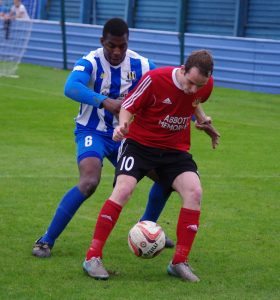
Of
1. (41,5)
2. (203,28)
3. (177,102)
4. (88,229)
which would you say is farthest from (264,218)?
(41,5)

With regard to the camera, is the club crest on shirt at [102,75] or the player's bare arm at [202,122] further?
the club crest on shirt at [102,75]

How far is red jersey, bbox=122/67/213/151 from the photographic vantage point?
23.2ft

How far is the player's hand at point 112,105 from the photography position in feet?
23.7

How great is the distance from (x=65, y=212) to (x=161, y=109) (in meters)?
1.15

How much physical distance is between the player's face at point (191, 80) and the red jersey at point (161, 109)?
0.22ft

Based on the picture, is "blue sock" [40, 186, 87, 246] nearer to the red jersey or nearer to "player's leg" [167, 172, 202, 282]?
the red jersey

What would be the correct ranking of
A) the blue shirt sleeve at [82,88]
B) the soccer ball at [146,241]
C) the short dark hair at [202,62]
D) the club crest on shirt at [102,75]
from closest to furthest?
the short dark hair at [202,62] → the soccer ball at [146,241] → the blue shirt sleeve at [82,88] → the club crest on shirt at [102,75]

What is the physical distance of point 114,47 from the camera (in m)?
7.53

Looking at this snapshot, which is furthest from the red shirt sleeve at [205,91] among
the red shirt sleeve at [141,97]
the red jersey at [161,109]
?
the red shirt sleeve at [141,97]

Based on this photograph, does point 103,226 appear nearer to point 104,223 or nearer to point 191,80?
point 104,223

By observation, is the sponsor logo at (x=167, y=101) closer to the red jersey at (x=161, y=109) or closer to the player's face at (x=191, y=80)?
the red jersey at (x=161, y=109)

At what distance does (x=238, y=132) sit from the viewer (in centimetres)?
1529

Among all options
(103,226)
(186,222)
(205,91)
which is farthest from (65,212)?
(205,91)

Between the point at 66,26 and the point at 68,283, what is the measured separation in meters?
21.5
